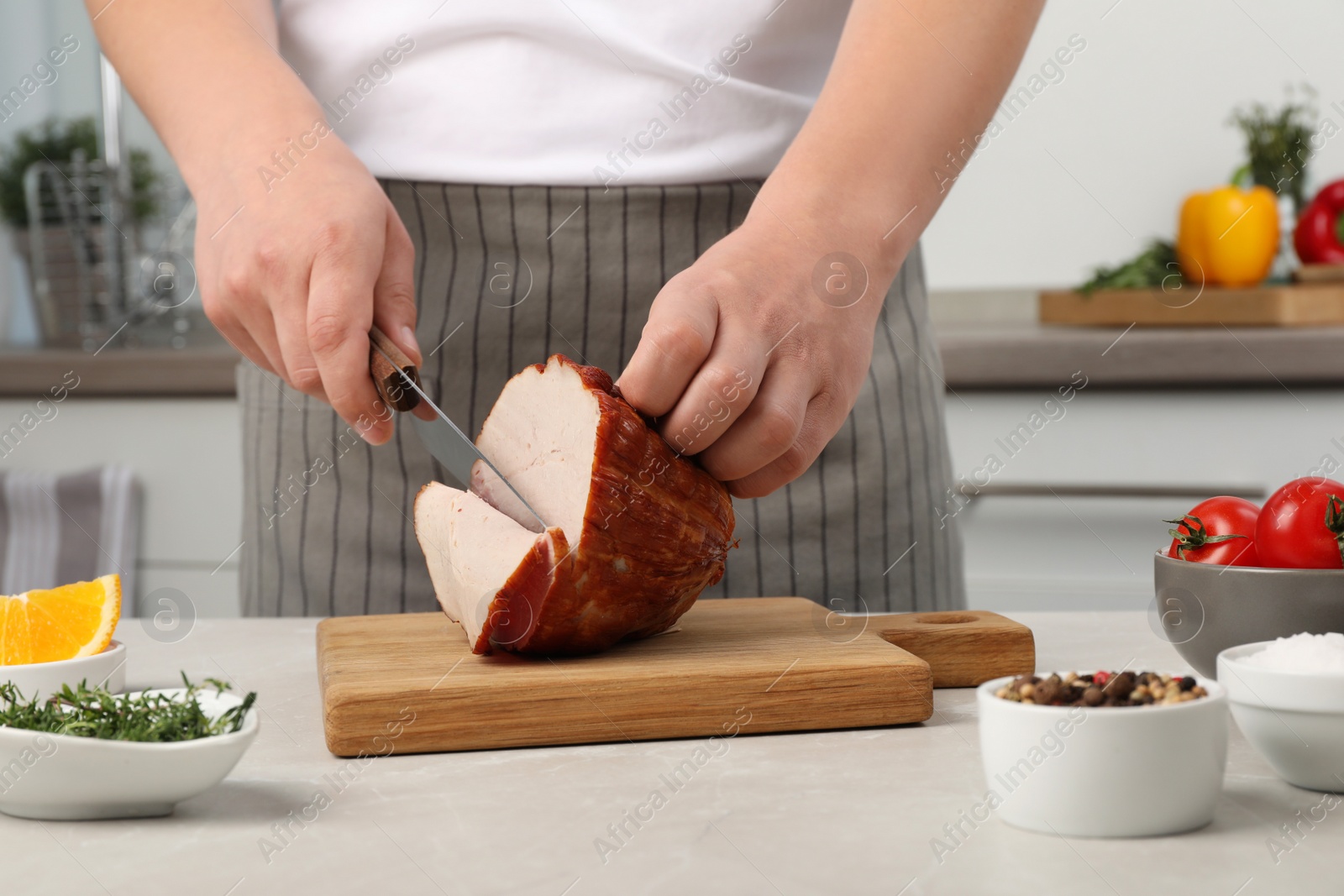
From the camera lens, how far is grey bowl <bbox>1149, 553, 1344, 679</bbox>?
0.77 m

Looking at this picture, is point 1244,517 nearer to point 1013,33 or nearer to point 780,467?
point 780,467

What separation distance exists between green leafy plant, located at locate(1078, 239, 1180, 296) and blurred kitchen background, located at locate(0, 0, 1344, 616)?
9 centimetres

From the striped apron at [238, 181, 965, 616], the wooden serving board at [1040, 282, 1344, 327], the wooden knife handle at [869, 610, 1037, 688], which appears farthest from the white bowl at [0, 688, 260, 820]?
the wooden serving board at [1040, 282, 1344, 327]

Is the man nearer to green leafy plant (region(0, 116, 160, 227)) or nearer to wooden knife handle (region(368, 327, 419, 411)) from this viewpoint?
wooden knife handle (region(368, 327, 419, 411))

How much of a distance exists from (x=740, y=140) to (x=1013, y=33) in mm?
279

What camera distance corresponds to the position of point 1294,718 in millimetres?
651

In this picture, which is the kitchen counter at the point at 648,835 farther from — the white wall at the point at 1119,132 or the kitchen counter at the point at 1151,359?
the white wall at the point at 1119,132

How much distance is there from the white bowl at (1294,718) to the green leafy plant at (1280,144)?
79.1 inches

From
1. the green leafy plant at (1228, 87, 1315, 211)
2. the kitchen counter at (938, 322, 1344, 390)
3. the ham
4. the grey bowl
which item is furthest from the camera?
the green leafy plant at (1228, 87, 1315, 211)

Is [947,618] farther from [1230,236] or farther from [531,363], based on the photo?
[1230,236]

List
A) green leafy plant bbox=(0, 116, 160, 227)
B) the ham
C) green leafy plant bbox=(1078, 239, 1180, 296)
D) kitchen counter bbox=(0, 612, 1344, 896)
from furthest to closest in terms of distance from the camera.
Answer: green leafy plant bbox=(0, 116, 160, 227)
green leafy plant bbox=(1078, 239, 1180, 296)
the ham
kitchen counter bbox=(0, 612, 1344, 896)

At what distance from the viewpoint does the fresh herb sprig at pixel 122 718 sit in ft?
2.09

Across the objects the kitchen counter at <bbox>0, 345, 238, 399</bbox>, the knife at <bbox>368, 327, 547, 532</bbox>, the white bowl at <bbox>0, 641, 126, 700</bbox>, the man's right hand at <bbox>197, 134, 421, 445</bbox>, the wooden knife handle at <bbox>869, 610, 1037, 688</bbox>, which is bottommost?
the kitchen counter at <bbox>0, 345, 238, 399</bbox>

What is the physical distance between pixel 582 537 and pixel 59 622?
34cm
